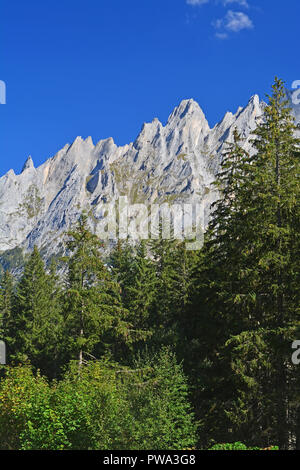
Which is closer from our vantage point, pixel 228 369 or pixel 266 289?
pixel 266 289

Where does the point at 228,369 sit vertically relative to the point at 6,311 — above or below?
below

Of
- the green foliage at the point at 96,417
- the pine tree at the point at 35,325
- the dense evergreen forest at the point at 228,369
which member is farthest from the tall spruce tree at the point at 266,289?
the pine tree at the point at 35,325

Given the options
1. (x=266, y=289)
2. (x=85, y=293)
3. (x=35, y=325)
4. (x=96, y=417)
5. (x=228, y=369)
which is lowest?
(x=96, y=417)

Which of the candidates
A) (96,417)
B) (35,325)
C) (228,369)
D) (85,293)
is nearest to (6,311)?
(35,325)

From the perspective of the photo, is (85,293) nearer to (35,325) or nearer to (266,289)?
(266,289)

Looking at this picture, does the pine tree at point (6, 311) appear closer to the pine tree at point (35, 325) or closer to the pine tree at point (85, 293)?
the pine tree at point (35, 325)

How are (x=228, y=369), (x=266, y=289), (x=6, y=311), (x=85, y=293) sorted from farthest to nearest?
(x=6, y=311), (x=85, y=293), (x=228, y=369), (x=266, y=289)

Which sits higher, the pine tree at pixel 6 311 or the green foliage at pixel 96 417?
the pine tree at pixel 6 311

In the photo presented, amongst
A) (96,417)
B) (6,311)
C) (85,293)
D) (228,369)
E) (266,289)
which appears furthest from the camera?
(6,311)

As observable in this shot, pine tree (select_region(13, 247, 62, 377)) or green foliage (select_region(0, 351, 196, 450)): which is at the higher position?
pine tree (select_region(13, 247, 62, 377))

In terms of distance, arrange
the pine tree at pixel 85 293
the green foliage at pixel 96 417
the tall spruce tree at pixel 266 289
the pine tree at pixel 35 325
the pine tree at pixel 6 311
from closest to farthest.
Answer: the green foliage at pixel 96 417 → the tall spruce tree at pixel 266 289 → the pine tree at pixel 85 293 → the pine tree at pixel 35 325 → the pine tree at pixel 6 311

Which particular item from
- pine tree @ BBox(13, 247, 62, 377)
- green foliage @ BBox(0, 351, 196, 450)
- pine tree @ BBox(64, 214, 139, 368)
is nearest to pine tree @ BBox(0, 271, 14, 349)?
pine tree @ BBox(13, 247, 62, 377)

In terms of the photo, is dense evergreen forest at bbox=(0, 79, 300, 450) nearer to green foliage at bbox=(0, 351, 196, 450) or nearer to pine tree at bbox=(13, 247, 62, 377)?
green foliage at bbox=(0, 351, 196, 450)
